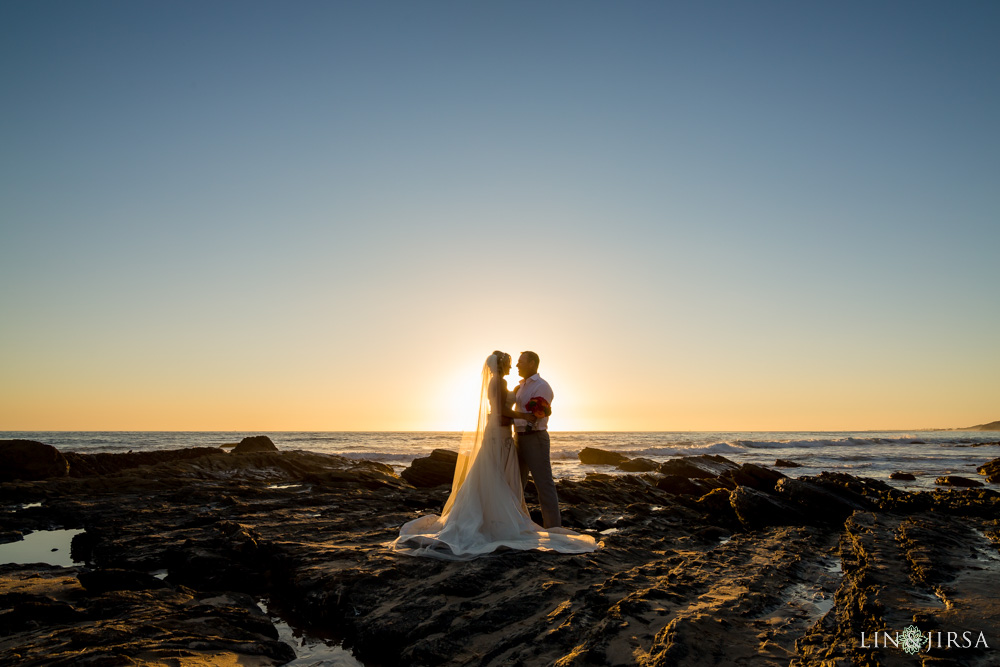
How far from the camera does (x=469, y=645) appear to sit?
4082 millimetres

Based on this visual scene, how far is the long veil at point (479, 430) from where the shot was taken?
7.71 meters

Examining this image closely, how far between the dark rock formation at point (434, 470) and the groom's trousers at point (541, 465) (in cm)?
727

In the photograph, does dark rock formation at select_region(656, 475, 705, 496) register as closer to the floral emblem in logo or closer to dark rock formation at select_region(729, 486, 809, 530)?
dark rock formation at select_region(729, 486, 809, 530)

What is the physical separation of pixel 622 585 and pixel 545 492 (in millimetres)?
2714

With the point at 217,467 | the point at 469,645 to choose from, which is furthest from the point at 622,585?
the point at 217,467

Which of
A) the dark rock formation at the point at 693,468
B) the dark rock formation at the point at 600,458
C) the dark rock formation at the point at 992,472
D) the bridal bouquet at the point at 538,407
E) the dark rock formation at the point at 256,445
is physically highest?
the bridal bouquet at the point at 538,407

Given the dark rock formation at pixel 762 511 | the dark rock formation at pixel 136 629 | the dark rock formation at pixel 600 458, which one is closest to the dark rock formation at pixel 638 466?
the dark rock formation at pixel 600 458

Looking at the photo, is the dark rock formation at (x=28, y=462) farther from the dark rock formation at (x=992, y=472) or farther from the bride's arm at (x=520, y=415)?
the dark rock formation at (x=992, y=472)

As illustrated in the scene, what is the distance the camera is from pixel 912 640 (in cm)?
402

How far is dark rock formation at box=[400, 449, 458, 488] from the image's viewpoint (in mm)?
15117

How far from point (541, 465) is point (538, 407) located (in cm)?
90

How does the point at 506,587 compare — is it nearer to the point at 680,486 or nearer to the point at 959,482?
the point at 680,486

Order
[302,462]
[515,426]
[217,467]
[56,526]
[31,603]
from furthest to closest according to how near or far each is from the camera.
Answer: [302,462]
[217,467]
[56,526]
[515,426]
[31,603]

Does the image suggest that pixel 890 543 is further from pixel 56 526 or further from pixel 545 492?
pixel 56 526
